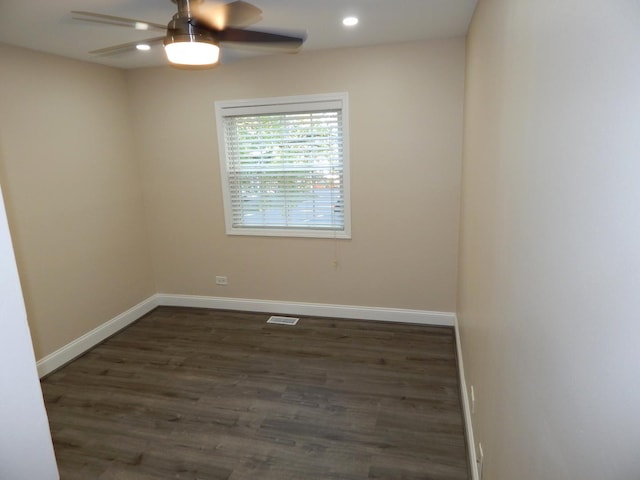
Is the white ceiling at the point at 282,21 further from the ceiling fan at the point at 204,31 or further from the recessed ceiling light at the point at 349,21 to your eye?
the ceiling fan at the point at 204,31

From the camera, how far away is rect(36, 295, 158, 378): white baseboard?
3.25 metres

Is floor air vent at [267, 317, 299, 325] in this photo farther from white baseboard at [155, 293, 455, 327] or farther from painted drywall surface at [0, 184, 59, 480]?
painted drywall surface at [0, 184, 59, 480]

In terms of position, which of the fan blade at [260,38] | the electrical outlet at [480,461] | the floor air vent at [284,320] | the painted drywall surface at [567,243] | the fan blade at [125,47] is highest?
the fan blade at [125,47]

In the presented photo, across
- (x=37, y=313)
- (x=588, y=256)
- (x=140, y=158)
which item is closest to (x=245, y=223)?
(x=140, y=158)

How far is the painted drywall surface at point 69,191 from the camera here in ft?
9.91

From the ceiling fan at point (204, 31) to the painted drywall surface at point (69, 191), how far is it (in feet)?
5.03

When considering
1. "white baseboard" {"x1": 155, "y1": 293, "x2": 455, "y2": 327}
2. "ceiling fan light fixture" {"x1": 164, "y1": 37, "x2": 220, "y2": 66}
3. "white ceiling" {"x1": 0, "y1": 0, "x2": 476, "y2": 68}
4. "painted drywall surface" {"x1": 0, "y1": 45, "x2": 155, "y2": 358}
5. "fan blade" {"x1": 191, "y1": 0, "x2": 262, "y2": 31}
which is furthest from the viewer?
"white baseboard" {"x1": 155, "y1": 293, "x2": 455, "y2": 327}

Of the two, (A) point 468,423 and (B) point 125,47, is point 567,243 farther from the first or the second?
(B) point 125,47

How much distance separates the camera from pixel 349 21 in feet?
8.96

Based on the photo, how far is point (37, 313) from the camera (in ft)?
10.4

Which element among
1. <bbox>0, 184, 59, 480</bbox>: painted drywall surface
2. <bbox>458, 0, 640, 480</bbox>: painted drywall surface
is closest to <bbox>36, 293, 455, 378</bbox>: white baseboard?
<bbox>0, 184, 59, 480</bbox>: painted drywall surface

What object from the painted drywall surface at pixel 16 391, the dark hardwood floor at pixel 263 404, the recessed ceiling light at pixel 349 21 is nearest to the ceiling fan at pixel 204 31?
the recessed ceiling light at pixel 349 21

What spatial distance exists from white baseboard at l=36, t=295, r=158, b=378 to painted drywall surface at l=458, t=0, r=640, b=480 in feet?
11.3

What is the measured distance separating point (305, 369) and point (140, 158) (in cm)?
293
